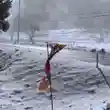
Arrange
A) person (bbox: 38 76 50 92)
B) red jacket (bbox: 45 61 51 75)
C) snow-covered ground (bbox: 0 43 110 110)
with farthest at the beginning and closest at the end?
1. red jacket (bbox: 45 61 51 75)
2. person (bbox: 38 76 50 92)
3. snow-covered ground (bbox: 0 43 110 110)

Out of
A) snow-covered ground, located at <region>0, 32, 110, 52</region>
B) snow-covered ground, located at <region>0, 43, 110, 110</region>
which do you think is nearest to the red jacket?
snow-covered ground, located at <region>0, 43, 110, 110</region>

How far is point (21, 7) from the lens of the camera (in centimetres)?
245

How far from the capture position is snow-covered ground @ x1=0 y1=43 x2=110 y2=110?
2.16 metres

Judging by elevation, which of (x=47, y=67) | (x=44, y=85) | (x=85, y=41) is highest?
(x=85, y=41)

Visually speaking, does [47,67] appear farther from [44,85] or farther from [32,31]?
[32,31]

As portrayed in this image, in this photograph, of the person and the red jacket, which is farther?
the red jacket

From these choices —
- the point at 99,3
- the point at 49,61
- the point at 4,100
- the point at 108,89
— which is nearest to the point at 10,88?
the point at 4,100

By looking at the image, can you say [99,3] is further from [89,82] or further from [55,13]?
[89,82]

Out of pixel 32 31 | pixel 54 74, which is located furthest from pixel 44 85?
pixel 32 31

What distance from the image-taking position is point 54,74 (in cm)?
242

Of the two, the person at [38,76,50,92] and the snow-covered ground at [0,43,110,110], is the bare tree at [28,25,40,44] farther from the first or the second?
the person at [38,76,50,92]

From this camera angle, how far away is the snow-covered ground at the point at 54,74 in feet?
7.08

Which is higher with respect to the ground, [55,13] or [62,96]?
[55,13]

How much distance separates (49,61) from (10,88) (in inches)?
15.7
